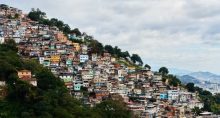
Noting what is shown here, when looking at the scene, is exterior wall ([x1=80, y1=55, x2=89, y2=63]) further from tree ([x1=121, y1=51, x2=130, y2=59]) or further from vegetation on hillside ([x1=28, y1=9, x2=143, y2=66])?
tree ([x1=121, y1=51, x2=130, y2=59])

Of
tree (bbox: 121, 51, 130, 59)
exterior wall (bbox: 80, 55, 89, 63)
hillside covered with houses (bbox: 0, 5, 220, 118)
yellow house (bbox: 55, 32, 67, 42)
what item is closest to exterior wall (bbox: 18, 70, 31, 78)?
hillside covered with houses (bbox: 0, 5, 220, 118)

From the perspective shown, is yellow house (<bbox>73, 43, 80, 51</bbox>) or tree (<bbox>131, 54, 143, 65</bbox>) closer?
yellow house (<bbox>73, 43, 80, 51</bbox>)

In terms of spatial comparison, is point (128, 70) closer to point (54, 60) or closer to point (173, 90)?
point (173, 90)

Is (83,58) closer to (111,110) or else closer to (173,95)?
(173,95)

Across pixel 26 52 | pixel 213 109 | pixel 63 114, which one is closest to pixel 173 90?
pixel 213 109

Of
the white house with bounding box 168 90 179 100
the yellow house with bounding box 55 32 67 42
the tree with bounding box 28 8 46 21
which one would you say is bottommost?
the white house with bounding box 168 90 179 100

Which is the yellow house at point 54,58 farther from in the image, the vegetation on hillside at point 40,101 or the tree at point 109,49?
the tree at point 109,49

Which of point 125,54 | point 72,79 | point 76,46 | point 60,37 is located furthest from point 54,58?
point 125,54

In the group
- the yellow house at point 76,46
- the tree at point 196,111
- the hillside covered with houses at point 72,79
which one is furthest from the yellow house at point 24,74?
the tree at point 196,111
